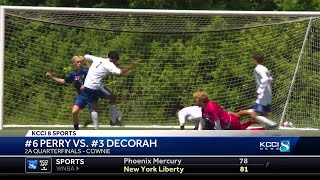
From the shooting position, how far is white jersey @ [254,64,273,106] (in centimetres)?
819

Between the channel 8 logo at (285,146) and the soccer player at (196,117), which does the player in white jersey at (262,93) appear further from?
the channel 8 logo at (285,146)

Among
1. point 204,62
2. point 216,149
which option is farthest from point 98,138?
point 204,62

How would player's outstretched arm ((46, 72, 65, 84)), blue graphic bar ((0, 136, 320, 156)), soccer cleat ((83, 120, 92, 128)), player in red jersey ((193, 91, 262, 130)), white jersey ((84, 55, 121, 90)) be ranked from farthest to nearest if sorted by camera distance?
player's outstretched arm ((46, 72, 65, 84)) < white jersey ((84, 55, 121, 90)) < soccer cleat ((83, 120, 92, 128)) < player in red jersey ((193, 91, 262, 130)) < blue graphic bar ((0, 136, 320, 156))

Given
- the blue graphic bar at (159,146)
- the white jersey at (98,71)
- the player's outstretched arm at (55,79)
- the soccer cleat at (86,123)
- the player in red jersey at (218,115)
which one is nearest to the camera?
the blue graphic bar at (159,146)

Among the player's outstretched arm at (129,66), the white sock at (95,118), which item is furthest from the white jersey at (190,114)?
the white sock at (95,118)

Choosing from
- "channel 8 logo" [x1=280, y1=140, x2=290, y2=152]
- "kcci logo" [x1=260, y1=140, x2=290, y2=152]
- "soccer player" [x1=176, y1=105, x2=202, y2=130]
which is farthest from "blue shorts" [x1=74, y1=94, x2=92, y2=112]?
"channel 8 logo" [x1=280, y1=140, x2=290, y2=152]

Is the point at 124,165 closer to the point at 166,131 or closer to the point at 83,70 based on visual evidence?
the point at 166,131

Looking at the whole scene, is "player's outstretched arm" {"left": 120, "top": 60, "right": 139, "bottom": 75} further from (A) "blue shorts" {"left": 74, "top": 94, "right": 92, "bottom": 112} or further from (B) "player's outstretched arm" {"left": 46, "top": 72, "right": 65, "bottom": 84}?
(B) "player's outstretched arm" {"left": 46, "top": 72, "right": 65, "bottom": 84}

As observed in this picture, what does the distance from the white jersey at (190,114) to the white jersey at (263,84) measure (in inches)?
23.0

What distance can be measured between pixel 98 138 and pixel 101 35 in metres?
1.40

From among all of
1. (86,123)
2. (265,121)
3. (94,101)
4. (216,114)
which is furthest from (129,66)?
(265,121)

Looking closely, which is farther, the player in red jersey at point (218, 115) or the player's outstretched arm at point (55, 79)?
the player's outstretched arm at point (55, 79)

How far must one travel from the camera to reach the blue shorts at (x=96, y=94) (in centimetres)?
809

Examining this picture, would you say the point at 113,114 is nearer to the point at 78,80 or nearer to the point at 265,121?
the point at 78,80
